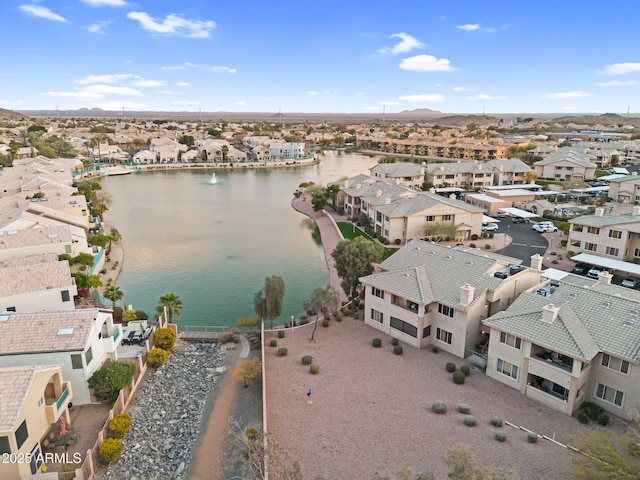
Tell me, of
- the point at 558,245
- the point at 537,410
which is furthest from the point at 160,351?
the point at 558,245

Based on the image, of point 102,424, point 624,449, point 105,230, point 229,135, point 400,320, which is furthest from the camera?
point 229,135

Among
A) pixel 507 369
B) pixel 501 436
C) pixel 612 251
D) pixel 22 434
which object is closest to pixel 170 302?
pixel 22 434

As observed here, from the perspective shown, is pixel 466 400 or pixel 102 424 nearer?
pixel 102 424

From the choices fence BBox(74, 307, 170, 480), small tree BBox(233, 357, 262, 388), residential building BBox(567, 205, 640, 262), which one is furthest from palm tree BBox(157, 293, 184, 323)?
residential building BBox(567, 205, 640, 262)

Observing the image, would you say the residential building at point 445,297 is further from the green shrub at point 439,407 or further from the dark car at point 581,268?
the dark car at point 581,268

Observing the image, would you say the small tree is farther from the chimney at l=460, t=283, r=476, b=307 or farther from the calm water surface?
the chimney at l=460, t=283, r=476, b=307

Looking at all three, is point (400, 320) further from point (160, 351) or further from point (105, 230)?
point (105, 230)
